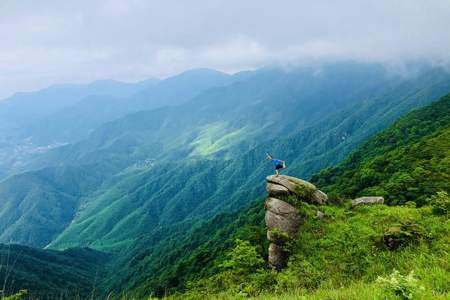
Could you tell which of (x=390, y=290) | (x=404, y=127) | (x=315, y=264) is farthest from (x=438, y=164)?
(x=404, y=127)

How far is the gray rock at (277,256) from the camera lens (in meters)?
20.8

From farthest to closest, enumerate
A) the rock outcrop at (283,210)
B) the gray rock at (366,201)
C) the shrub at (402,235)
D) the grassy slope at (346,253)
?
the gray rock at (366,201)
the rock outcrop at (283,210)
the shrub at (402,235)
the grassy slope at (346,253)

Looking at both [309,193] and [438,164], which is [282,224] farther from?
[438,164]

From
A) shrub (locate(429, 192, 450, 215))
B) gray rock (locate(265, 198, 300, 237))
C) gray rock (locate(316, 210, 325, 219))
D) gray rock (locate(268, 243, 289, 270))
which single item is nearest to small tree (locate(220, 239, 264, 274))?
gray rock (locate(268, 243, 289, 270))

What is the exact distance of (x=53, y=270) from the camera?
18788 cm

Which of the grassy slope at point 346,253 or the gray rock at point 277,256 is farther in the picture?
the gray rock at point 277,256

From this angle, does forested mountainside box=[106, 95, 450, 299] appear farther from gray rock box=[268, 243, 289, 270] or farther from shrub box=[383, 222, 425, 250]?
gray rock box=[268, 243, 289, 270]

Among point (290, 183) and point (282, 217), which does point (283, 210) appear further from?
point (290, 183)

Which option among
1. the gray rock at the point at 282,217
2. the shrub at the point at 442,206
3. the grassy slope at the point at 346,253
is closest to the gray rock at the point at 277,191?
the gray rock at the point at 282,217

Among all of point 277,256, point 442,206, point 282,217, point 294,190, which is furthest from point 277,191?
point 442,206

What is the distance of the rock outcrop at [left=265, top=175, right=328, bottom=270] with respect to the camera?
21.5 meters

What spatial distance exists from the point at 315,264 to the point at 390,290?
1266 cm

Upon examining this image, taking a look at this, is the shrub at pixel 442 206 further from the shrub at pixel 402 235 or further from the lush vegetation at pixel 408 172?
the shrub at pixel 402 235

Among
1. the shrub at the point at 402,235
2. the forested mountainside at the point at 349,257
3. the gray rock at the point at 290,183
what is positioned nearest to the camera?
the forested mountainside at the point at 349,257
